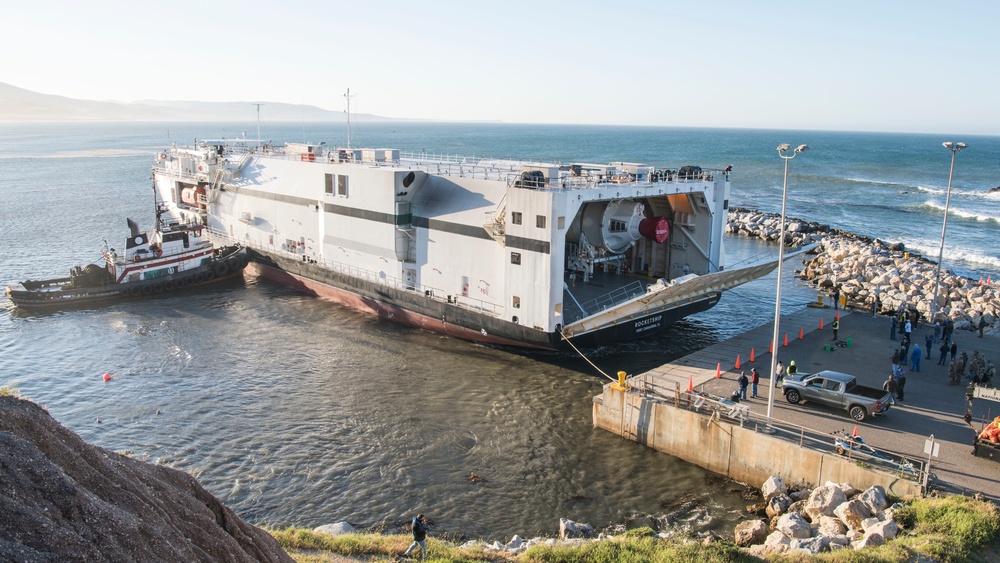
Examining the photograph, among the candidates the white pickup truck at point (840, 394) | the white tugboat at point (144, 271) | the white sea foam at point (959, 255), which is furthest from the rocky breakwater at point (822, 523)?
the white sea foam at point (959, 255)

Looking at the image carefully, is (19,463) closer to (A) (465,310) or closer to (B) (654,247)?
(A) (465,310)

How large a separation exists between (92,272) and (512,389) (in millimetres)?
26328

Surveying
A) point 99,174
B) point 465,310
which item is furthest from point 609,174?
point 99,174

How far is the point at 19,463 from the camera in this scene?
634cm

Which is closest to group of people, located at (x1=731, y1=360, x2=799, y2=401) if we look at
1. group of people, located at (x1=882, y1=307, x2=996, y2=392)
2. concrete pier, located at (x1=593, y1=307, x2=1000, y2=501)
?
concrete pier, located at (x1=593, y1=307, x2=1000, y2=501)

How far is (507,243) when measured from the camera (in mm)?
27969

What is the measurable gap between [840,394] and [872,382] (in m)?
3.49

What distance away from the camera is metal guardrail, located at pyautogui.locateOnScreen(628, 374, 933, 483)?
1703 centimetres

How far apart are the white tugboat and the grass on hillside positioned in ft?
97.7

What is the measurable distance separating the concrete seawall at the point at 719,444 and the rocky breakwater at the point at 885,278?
51.5ft

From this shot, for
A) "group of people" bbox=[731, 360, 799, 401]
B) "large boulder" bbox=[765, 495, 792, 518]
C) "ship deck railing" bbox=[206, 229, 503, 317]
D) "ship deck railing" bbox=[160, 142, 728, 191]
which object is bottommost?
"large boulder" bbox=[765, 495, 792, 518]

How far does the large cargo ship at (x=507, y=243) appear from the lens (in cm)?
2723

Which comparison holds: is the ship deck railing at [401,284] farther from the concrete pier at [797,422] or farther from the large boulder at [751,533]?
the large boulder at [751,533]

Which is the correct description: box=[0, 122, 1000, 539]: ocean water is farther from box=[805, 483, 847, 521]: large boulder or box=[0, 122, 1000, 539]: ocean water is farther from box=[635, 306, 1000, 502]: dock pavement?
box=[635, 306, 1000, 502]: dock pavement
